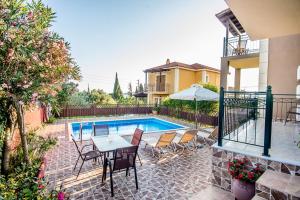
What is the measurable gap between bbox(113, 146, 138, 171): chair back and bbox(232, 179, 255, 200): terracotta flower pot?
2.22 metres

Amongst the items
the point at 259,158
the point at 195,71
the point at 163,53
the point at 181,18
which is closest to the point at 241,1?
the point at 259,158

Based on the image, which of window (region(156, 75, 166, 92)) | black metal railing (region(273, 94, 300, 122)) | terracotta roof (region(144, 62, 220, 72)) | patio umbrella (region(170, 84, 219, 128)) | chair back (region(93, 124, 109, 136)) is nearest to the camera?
chair back (region(93, 124, 109, 136))

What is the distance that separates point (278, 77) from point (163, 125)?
29.7 feet

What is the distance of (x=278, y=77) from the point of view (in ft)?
25.0

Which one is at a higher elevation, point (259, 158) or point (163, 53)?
point (163, 53)

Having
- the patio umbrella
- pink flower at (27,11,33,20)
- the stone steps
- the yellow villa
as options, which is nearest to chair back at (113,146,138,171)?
the stone steps

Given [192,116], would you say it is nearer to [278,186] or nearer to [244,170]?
[244,170]

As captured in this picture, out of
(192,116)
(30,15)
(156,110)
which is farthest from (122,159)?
(156,110)

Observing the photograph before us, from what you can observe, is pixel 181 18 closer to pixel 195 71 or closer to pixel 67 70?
pixel 67 70

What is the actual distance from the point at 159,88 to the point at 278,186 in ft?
74.2

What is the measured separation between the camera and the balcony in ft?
79.7

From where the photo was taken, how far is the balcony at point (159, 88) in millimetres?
24281

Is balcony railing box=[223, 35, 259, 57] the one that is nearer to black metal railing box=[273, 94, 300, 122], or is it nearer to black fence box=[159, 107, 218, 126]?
black metal railing box=[273, 94, 300, 122]

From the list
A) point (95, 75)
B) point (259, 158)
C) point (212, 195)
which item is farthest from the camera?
point (95, 75)
